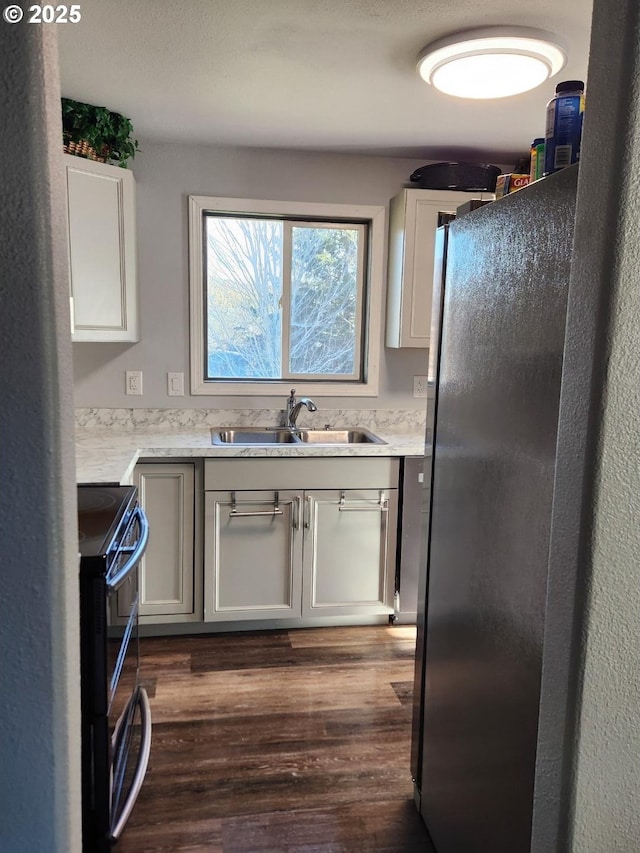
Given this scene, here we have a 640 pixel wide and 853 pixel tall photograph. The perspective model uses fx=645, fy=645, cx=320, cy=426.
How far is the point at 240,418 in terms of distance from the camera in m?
3.33

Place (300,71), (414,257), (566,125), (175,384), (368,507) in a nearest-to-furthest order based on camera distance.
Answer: (566,125) < (300,71) < (368,507) < (414,257) < (175,384)

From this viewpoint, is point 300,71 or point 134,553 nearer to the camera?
point 134,553

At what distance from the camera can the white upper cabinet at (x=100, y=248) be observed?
2.61 meters

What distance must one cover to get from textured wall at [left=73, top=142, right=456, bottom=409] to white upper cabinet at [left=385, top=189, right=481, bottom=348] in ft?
0.84

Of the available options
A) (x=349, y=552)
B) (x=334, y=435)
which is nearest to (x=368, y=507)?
(x=349, y=552)

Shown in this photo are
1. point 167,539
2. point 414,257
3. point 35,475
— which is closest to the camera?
point 35,475

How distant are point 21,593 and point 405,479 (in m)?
2.27

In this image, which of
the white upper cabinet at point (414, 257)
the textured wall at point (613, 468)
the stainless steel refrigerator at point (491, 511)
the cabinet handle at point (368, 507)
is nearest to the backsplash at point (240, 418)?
the white upper cabinet at point (414, 257)

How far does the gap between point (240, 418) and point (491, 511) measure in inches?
81.7

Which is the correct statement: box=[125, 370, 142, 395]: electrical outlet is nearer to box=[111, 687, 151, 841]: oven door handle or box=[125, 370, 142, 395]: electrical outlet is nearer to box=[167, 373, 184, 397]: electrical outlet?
box=[167, 373, 184, 397]: electrical outlet

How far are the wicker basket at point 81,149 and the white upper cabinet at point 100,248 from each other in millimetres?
45

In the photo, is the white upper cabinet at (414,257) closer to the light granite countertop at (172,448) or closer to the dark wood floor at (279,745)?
the light granite countertop at (172,448)

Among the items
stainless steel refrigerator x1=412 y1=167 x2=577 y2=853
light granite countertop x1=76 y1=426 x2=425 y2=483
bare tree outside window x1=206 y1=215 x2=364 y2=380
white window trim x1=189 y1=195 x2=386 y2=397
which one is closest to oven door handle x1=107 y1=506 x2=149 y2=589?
light granite countertop x1=76 y1=426 x2=425 y2=483

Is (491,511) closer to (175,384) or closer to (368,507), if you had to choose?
(368,507)
